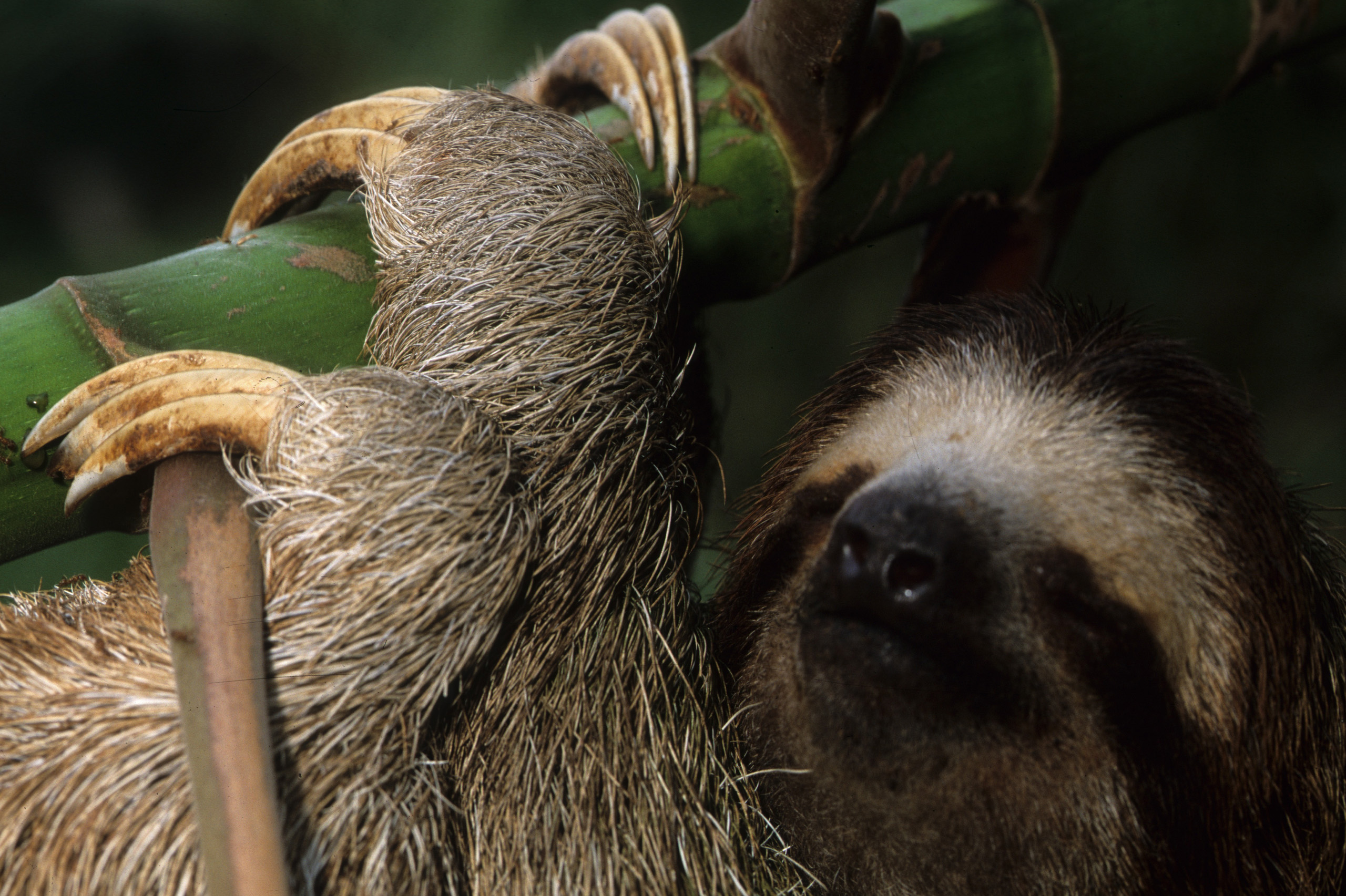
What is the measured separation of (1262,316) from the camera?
19.7ft

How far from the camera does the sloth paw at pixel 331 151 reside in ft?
7.81

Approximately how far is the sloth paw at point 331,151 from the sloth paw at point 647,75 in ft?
1.60

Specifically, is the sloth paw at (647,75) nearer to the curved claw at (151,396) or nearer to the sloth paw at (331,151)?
the sloth paw at (331,151)

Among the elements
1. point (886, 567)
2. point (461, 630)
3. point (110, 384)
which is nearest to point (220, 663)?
point (461, 630)

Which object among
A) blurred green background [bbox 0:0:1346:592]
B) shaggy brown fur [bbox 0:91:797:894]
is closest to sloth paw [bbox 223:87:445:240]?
shaggy brown fur [bbox 0:91:797:894]

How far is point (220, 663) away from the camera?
147cm

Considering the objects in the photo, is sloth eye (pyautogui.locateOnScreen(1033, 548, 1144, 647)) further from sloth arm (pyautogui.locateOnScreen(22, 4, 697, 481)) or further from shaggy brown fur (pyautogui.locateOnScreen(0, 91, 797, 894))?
sloth arm (pyautogui.locateOnScreen(22, 4, 697, 481))

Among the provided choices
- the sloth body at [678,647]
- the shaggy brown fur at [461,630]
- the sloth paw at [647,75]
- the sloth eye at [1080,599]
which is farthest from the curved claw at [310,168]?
the sloth eye at [1080,599]

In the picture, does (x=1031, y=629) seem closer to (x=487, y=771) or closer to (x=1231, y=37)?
(x=487, y=771)

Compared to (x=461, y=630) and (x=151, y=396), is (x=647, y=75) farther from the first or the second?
(x=461, y=630)

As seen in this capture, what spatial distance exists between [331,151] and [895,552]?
1670 millimetres

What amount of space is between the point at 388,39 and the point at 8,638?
5.15 meters

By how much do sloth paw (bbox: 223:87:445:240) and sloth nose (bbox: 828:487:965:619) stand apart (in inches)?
55.9

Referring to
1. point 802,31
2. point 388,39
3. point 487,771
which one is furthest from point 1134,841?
point 388,39
